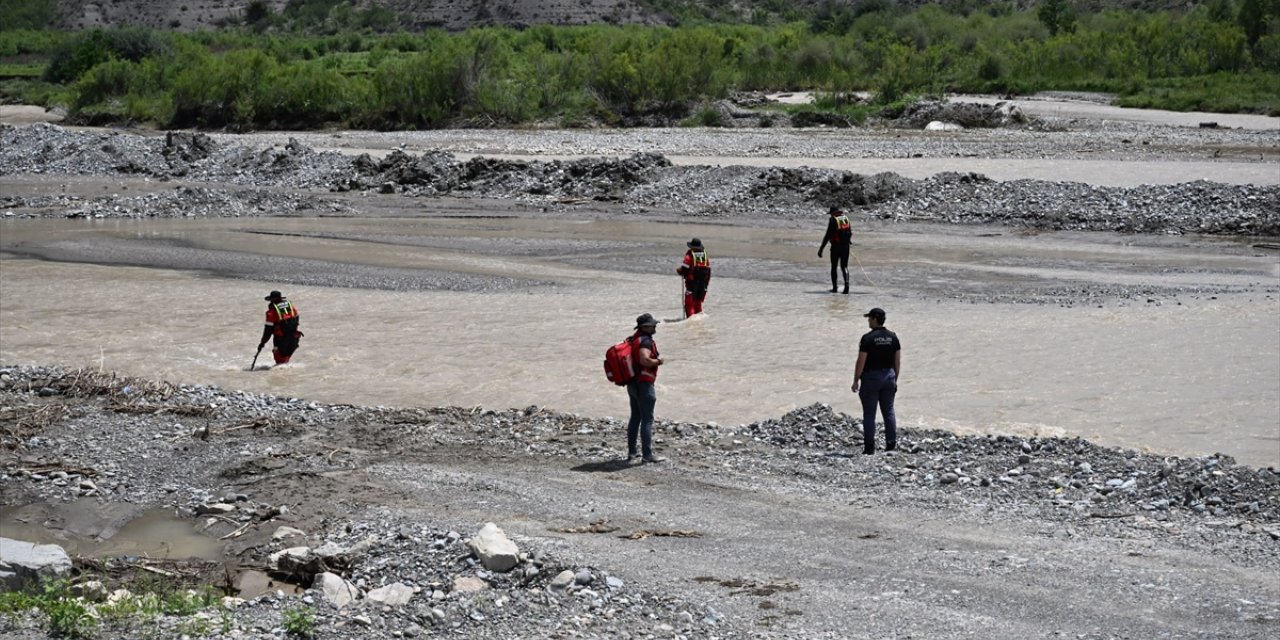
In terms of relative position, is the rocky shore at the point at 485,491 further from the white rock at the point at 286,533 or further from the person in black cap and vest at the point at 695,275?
the person in black cap and vest at the point at 695,275

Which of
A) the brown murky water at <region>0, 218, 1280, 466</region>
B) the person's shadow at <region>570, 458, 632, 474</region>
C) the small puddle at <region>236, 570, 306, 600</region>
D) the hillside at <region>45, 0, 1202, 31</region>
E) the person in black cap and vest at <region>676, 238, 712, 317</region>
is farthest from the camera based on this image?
the hillside at <region>45, 0, 1202, 31</region>

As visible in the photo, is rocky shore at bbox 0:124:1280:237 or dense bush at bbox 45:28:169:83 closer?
rocky shore at bbox 0:124:1280:237

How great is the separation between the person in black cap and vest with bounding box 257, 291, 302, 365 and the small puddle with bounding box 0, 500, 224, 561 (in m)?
5.88

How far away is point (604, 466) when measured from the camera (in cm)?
1457

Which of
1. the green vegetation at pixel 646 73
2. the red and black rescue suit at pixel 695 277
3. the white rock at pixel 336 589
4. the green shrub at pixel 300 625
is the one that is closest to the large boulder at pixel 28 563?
the white rock at pixel 336 589

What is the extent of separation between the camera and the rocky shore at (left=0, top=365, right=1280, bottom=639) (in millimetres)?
10031

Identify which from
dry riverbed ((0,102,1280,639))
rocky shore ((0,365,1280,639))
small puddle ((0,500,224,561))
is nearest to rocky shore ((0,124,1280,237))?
dry riverbed ((0,102,1280,639))

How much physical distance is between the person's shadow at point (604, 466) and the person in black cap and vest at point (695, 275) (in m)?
Answer: 7.69

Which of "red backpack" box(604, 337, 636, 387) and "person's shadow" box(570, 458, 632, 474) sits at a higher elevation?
"red backpack" box(604, 337, 636, 387)

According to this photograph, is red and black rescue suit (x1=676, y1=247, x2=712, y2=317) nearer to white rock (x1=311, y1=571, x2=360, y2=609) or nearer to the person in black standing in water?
the person in black standing in water

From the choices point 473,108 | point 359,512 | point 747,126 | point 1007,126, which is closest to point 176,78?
point 473,108

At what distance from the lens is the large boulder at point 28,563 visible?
10.6 metres

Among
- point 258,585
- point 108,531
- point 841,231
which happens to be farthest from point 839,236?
point 258,585

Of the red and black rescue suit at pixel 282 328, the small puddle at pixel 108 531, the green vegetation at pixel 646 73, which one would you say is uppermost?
the green vegetation at pixel 646 73
